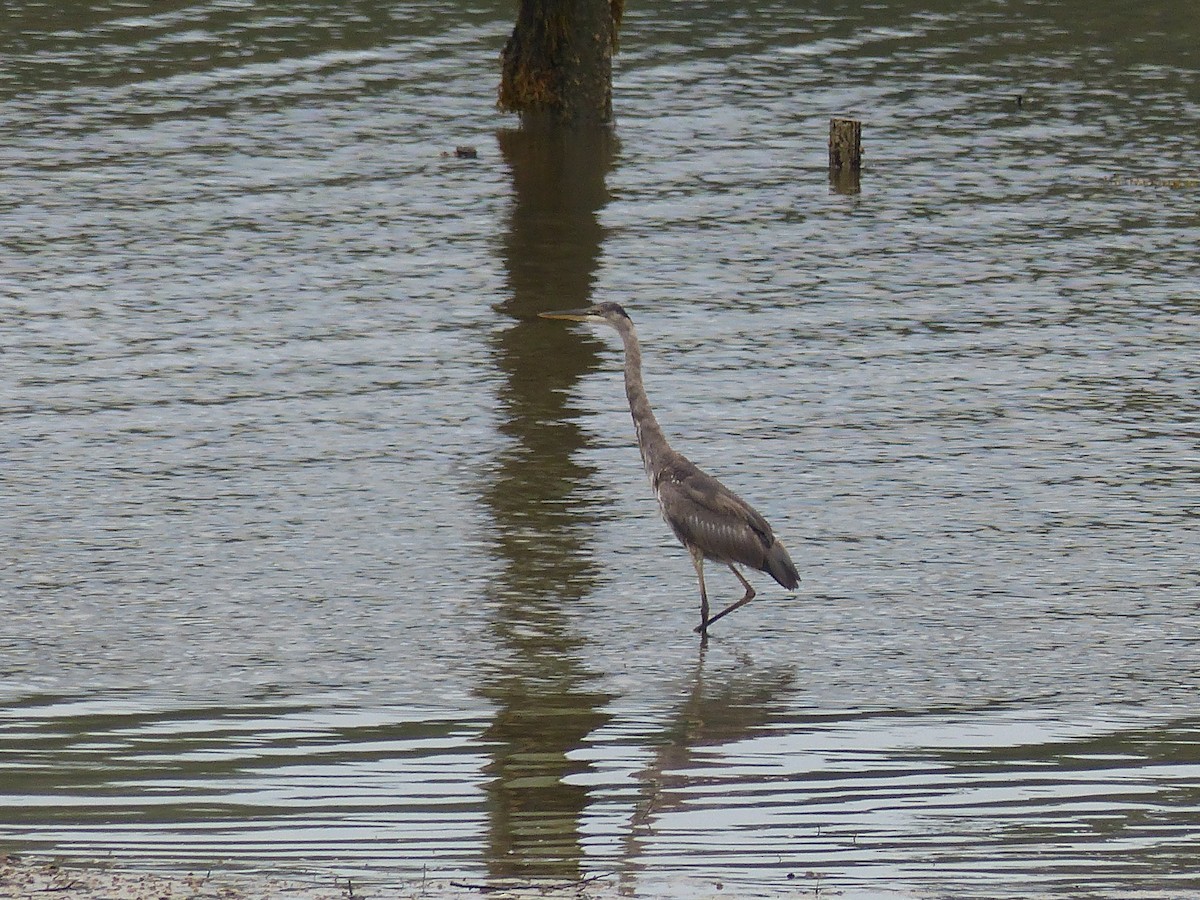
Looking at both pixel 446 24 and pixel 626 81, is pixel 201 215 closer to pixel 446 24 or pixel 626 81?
pixel 626 81

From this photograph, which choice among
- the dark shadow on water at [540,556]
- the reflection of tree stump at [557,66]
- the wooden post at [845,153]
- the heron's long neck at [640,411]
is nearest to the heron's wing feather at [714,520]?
the heron's long neck at [640,411]

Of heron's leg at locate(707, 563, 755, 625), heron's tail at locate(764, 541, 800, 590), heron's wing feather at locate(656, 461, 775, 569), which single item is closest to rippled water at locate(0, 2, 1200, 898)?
heron's leg at locate(707, 563, 755, 625)

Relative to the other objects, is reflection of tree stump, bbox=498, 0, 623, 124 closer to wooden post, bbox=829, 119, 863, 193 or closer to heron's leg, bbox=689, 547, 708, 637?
wooden post, bbox=829, 119, 863, 193

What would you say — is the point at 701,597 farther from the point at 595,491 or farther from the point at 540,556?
the point at 595,491

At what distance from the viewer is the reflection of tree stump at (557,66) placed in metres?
30.9

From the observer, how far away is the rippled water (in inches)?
365

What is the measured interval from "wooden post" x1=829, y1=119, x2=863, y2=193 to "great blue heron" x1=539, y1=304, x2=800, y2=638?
49.0 feet

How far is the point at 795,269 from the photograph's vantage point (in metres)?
23.2

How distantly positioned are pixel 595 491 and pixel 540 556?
62.2 inches

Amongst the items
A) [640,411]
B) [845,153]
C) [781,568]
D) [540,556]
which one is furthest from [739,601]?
[845,153]

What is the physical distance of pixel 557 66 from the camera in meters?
31.8

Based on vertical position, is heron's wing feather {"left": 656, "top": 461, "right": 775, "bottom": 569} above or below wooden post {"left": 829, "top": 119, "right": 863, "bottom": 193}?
above

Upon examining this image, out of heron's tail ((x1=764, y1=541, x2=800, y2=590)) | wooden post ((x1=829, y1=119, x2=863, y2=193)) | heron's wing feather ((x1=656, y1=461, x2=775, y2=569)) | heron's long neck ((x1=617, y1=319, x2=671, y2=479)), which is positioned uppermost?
heron's long neck ((x1=617, y1=319, x2=671, y2=479))

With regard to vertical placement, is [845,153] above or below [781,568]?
below
